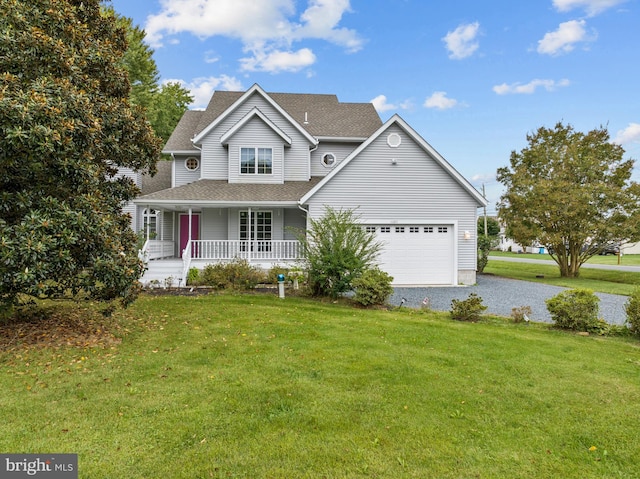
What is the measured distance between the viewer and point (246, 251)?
1545 centimetres

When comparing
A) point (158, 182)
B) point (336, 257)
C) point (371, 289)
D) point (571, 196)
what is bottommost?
point (371, 289)

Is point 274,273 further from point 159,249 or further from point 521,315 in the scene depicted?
point 521,315

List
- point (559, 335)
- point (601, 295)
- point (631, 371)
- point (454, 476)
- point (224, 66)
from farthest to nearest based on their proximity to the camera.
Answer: point (224, 66) < point (601, 295) < point (559, 335) < point (631, 371) < point (454, 476)

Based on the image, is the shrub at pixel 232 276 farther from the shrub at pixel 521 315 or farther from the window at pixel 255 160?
the shrub at pixel 521 315

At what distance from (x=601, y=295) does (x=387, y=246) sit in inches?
306

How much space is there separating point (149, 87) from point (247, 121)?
22.6m

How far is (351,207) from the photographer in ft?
49.5

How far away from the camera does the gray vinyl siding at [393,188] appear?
592 inches

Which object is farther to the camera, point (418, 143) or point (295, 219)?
point (295, 219)

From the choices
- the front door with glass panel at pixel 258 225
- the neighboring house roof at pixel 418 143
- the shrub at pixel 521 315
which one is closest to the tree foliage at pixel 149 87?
the front door with glass panel at pixel 258 225

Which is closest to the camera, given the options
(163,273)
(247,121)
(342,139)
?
(163,273)

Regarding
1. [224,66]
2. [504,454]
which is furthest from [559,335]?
[224,66]

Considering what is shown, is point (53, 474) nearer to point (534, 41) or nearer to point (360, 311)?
point (360, 311)

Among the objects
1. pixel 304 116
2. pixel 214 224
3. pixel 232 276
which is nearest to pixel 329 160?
pixel 304 116
